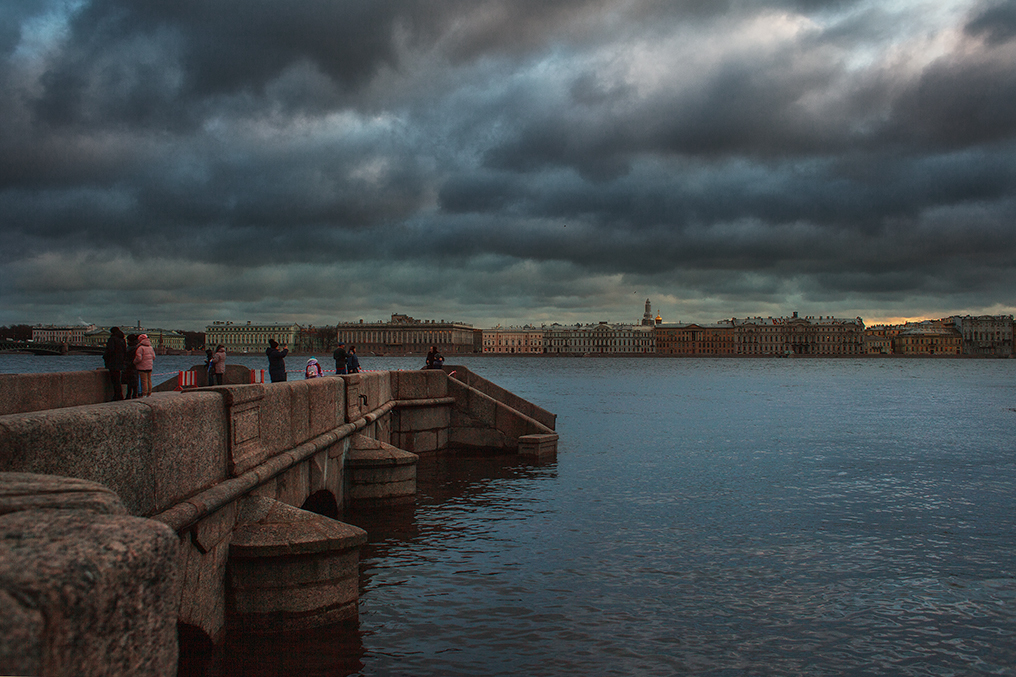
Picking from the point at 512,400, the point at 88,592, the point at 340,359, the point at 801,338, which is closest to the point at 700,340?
the point at 801,338

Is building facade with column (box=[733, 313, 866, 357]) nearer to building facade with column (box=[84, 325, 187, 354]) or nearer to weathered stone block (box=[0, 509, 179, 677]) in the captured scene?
building facade with column (box=[84, 325, 187, 354])

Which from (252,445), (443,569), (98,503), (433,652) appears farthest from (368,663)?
(98,503)

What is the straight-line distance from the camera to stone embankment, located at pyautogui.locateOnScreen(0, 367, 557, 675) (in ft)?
5.89

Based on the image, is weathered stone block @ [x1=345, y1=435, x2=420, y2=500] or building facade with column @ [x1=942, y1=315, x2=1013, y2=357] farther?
building facade with column @ [x1=942, y1=315, x2=1013, y2=357]

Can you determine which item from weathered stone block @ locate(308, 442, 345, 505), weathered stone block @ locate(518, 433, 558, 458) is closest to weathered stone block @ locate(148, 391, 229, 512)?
weathered stone block @ locate(308, 442, 345, 505)

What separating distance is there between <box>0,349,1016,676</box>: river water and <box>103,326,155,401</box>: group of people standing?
11.5 feet

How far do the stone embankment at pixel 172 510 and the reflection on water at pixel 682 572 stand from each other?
494 millimetres

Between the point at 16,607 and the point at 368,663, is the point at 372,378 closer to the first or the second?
the point at 368,663

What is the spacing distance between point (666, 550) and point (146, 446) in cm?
656

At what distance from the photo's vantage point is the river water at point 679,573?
5.99 metres

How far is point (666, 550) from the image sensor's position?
9305 mm

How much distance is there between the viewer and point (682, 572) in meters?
8.32

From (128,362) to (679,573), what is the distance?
24.3 ft

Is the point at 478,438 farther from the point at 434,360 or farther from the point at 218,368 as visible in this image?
the point at 218,368
